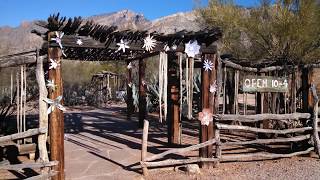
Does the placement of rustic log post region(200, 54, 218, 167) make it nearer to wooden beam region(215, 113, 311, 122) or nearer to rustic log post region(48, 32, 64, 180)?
wooden beam region(215, 113, 311, 122)

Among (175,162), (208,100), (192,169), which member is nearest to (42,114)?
(175,162)

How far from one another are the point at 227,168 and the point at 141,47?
2887 mm

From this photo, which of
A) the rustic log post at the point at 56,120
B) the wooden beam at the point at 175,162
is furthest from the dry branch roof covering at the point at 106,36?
the wooden beam at the point at 175,162

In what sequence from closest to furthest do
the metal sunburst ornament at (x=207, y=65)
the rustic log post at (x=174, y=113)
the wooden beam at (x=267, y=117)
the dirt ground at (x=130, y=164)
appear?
the dirt ground at (x=130, y=164) < the metal sunburst ornament at (x=207, y=65) < the wooden beam at (x=267, y=117) < the rustic log post at (x=174, y=113)

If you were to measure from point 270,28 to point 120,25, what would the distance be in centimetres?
3805

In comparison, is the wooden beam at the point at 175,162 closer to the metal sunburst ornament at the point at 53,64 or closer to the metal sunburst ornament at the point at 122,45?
the metal sunburst ornament at the point at 122,45

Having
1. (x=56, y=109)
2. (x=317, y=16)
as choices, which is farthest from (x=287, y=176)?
(x=317, y=16)

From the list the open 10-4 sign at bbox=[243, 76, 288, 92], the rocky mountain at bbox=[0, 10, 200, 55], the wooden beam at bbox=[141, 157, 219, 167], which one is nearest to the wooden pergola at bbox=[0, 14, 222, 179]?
the wooden beam at bbox=[141, 157, 219, 167]

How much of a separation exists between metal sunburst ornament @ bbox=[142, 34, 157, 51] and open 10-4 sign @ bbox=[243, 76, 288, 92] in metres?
2.46

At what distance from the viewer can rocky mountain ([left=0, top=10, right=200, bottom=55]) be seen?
184ft

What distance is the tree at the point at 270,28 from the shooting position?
1304 cm

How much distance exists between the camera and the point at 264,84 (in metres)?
Answer: 9.33

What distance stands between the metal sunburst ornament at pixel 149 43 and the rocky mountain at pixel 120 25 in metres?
31.7

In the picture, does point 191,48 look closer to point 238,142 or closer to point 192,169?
point 238,142
